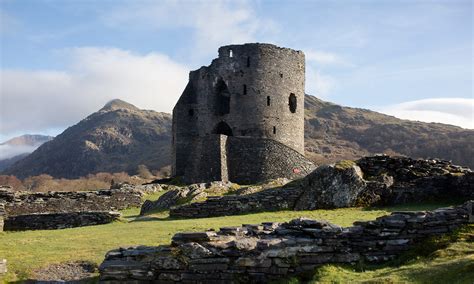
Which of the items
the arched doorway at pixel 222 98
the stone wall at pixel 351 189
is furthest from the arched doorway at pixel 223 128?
the stone wall at pixel 351 189

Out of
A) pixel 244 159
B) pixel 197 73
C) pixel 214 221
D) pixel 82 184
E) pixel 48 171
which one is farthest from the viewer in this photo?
pixel 48 171

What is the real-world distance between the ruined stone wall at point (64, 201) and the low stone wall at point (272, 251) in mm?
17695

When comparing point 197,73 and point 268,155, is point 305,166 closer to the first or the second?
point 268,155

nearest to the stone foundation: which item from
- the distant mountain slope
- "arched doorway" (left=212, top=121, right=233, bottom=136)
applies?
"arched doorway" (left=212, top=121, right=233, bottom=136)

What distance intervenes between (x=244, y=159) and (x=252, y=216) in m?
19.8

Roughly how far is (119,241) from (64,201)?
1516 centimetres

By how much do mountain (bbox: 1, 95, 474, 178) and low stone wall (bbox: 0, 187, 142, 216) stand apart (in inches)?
3572

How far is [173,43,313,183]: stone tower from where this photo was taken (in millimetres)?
39688

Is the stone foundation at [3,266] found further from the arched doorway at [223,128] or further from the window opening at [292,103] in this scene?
the window opening at [292,103]

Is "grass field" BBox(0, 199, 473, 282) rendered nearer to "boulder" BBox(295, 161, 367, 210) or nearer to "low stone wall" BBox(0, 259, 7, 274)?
"low stone wall" BBox(0, 259, 7, 274)

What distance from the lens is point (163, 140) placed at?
16500 centimetres

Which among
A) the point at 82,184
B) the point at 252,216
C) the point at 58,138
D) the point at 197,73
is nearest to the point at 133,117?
the point at 58,138

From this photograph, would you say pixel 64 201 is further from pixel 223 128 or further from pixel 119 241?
pixel 223 128

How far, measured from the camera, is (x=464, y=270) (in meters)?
9.74
